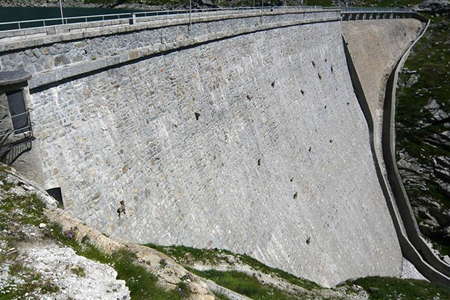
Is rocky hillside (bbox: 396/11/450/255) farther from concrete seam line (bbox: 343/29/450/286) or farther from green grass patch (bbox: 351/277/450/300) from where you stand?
green grass patch (bbox: 351/277/450/300)

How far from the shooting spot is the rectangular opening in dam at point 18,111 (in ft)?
41.3

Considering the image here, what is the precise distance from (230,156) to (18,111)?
12.9 meters

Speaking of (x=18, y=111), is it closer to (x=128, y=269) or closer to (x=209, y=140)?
(x=128, y=269)

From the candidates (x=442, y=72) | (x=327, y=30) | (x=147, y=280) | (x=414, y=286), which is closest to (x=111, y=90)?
(x=147, y=280)

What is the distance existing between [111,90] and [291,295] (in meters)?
11.2

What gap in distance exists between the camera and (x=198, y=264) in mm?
16859

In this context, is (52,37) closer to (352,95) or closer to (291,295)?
(291,295)

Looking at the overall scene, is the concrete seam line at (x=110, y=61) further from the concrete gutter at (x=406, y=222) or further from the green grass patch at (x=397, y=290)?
the concrete gutter at (x=406, y=222)

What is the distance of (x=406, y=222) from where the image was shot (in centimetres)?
4412

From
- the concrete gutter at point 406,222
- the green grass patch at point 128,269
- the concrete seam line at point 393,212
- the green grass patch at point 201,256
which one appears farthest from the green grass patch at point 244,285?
the concrete gutter at point 406,222

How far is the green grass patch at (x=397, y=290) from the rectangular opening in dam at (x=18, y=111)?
24450 millimetres

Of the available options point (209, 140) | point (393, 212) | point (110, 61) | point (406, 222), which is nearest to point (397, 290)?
point (393, 212)

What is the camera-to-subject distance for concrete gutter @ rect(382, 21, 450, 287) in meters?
40.2

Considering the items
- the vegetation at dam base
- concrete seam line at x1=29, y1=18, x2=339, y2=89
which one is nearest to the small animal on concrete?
the vegetation at dam base
